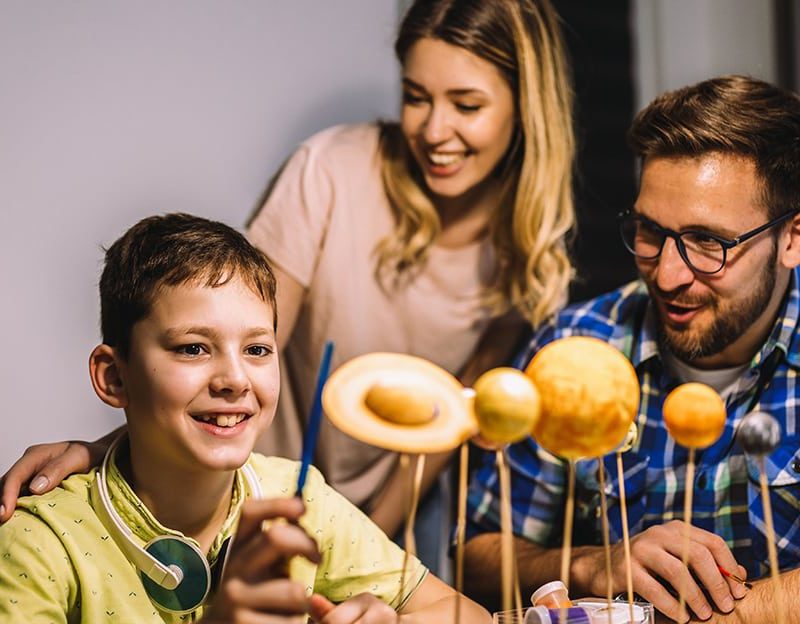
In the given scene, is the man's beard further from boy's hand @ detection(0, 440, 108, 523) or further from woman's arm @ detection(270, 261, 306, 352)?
boy's hand @ detection(0, 440, 108, 523)

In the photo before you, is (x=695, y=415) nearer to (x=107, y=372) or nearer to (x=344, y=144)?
(x=107, y=372)

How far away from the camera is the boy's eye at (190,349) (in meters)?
1.17

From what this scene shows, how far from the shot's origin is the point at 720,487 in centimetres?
156

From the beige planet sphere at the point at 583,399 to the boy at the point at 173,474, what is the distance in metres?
0.31

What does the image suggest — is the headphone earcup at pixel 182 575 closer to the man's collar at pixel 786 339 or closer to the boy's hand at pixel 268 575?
the boy's hand at pixel 268 575

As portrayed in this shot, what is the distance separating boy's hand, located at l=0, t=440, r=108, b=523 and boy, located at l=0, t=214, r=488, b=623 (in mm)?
16

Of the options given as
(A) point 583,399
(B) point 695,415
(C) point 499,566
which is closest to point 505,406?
(A) point 583,399

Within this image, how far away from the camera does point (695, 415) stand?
36.5 inches

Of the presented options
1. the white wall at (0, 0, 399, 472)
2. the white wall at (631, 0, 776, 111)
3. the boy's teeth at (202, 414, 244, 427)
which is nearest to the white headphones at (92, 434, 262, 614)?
the boy's teeth at (202, 414, 244, 427)

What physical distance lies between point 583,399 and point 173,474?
543mm

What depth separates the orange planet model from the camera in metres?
0.93

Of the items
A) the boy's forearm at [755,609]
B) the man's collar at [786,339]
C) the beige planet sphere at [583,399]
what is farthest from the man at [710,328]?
the beige planet sphere at [583,399]

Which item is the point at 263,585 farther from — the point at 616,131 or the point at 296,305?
the point at 616,131

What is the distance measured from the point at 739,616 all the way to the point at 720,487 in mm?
324
